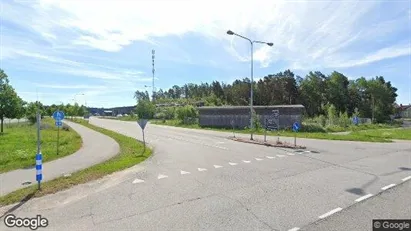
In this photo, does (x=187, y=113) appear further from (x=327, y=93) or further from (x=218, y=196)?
(x=218, y=196)

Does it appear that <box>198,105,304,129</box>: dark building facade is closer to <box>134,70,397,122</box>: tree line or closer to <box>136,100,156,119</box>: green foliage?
<box>136,100,156,119</box>: green foliage

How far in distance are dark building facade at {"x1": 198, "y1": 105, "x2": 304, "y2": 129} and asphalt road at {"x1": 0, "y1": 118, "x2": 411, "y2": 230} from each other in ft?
82.9

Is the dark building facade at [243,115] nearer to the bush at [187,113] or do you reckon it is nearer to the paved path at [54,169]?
the bush at [187,113]

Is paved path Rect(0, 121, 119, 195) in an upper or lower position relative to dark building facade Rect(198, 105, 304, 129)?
lower

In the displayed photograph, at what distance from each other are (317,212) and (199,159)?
9.03m

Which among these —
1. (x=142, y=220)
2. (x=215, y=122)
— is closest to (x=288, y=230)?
(x=142, y=220)

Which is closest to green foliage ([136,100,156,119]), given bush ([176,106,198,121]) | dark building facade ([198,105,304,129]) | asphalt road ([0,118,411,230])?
bush ([176,106,198,121])

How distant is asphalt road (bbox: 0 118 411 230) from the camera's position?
265 inches

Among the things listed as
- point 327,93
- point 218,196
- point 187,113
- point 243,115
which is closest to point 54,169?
point 218,196

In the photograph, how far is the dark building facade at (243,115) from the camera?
41912mm

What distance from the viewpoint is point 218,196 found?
28.5 ft

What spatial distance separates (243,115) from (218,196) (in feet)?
122

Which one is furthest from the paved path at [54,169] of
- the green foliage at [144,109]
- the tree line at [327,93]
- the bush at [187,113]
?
the tree line at [327,93]

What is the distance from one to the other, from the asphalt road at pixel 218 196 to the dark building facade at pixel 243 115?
82.9 feet
